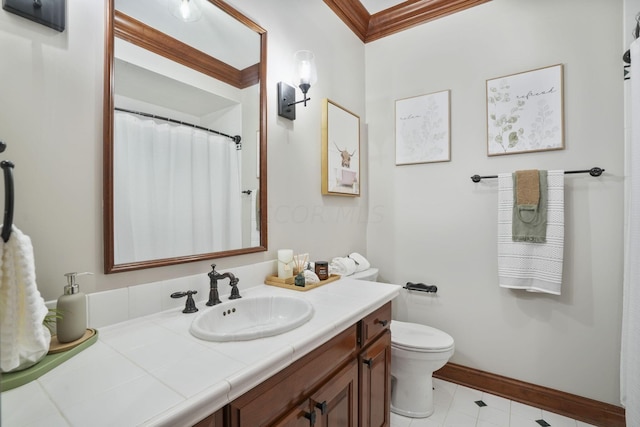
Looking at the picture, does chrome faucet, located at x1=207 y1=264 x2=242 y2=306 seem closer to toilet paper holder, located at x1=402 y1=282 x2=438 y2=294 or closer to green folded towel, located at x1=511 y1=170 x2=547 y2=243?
toilet paper holder, located at x1=402 y1=282 x2=438 y2=294

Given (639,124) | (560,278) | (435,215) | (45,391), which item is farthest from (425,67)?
(45,391)

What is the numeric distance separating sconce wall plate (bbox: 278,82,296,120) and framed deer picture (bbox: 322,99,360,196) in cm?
31

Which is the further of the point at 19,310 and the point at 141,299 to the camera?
the point at 141,299

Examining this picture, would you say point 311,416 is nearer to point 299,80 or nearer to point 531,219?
point 299,80

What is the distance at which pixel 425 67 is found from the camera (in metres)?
2.27

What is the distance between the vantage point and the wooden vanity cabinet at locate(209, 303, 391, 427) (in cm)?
83

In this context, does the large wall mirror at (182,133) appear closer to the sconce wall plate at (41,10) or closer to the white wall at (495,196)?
the sconce wall plate at (41,10)

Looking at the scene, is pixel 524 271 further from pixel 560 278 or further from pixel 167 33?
pixel 167 33

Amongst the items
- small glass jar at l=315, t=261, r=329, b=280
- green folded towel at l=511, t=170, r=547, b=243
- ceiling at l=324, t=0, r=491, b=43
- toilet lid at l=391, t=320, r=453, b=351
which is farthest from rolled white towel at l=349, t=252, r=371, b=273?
ceiling at l=324, t=0, r=491, b=43

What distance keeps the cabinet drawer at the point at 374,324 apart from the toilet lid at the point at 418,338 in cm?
34

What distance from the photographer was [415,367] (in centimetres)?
178

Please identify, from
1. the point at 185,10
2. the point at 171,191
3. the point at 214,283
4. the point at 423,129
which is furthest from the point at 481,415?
the point at 185,10

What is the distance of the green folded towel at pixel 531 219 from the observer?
181cm

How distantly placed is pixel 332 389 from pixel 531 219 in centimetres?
151
